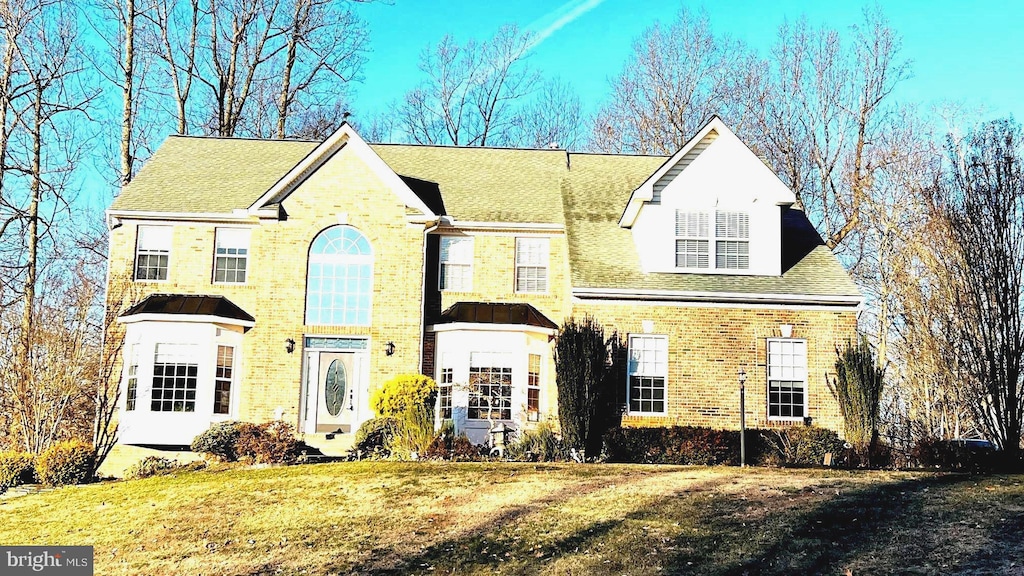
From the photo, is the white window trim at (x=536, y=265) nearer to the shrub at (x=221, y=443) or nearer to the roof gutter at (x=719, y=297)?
the roof gutter at (x=719, y=297)

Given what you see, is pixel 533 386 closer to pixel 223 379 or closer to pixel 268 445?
pixel 268 445

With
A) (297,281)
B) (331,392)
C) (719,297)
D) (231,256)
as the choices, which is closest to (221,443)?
(331,392)

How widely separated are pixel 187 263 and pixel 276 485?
29.2ft

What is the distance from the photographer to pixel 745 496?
1379 cm

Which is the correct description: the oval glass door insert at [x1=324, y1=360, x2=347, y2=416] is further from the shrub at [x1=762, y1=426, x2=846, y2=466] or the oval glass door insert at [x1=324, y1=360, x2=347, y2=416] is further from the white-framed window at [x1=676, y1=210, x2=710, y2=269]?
the shrub at [x1=762, y1=426, x2=846, y2=466]

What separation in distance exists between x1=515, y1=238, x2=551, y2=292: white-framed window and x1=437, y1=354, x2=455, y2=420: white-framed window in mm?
2732

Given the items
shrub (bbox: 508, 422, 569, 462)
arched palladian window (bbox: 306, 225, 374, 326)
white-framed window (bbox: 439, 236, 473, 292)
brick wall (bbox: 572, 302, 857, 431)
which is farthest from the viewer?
white-framed window (bbox: 439, 236, 473, 292)

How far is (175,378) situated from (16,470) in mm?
4024

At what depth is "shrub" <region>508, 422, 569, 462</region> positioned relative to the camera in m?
18.8

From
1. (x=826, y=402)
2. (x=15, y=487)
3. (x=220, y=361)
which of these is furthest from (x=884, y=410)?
(x=15, y=487)

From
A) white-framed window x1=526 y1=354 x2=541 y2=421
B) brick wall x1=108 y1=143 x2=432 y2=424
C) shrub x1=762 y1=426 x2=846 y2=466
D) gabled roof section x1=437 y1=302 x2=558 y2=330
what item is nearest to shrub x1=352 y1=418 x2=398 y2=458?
brick wall x1=108 y1=143 x2=432 y2=424

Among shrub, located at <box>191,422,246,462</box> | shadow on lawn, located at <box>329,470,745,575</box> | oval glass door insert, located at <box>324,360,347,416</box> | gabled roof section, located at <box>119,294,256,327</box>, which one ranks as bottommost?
shadow on lawn, located at <box>329,470,745,575</box>

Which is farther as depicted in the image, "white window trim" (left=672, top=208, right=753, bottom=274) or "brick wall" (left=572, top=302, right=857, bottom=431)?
"white window trim" (left=672, top=208, right=753, bottom=274)

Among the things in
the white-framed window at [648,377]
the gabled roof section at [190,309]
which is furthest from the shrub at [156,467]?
the white-framed window at [648,377]
